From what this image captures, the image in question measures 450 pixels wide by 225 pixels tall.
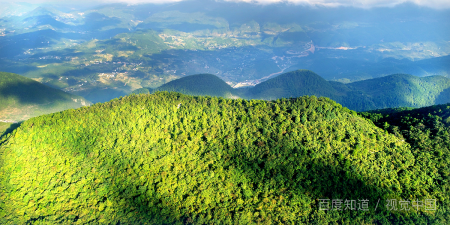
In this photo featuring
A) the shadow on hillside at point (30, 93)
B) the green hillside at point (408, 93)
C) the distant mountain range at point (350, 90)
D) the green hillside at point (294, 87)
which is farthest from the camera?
the green hillside at point (294, 87)

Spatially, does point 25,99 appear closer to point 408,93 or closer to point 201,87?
point 201,87

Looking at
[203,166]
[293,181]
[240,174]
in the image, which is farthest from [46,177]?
[293,181]

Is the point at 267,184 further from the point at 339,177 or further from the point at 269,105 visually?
the point at 269,105

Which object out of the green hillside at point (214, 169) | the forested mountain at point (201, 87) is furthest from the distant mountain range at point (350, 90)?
the green hillside at point (214, 169)

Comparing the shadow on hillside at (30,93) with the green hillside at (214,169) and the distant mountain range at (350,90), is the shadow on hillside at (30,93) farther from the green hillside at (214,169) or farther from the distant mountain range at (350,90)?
the green hillside at (214,169)

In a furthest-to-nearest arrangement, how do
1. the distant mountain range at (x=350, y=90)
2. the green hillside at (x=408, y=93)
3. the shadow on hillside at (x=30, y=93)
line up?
the distant mountain range at (x=350, y=90), the green hillside at (x=408, y=93), the shadow on hillside at (x=30, y=93)

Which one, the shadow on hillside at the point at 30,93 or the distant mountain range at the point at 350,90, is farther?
the distant mountain range at the point at 350,90
